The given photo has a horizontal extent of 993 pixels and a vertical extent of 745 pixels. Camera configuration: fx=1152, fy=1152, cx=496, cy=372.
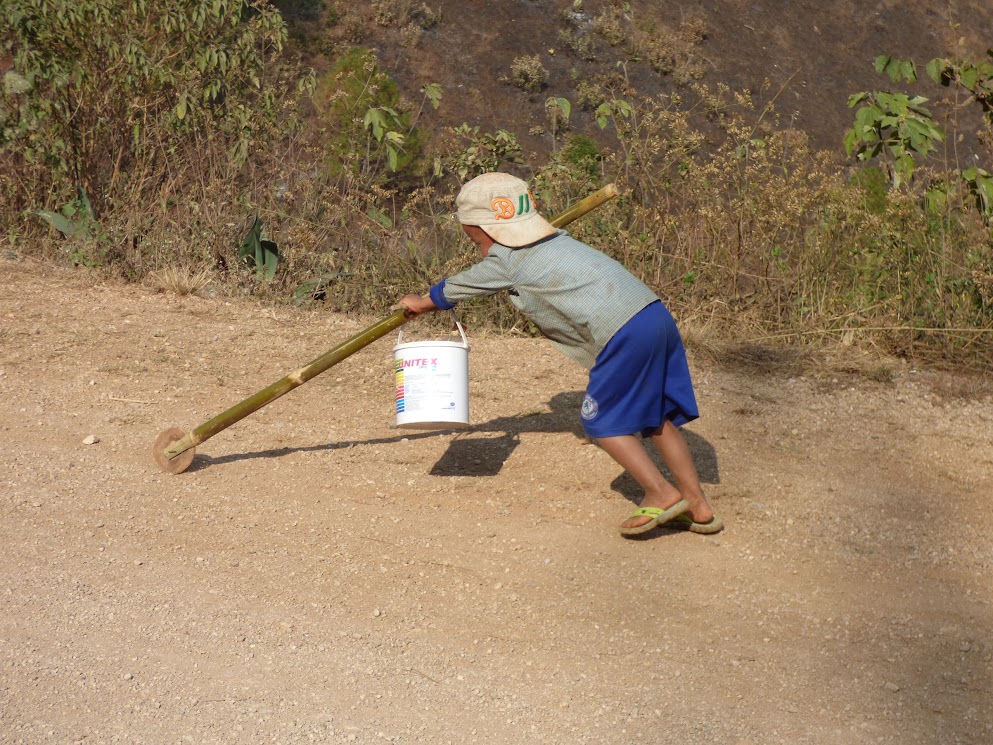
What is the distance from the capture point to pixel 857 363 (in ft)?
17.8

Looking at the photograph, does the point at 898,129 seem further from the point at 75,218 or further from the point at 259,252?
the point at 75,218

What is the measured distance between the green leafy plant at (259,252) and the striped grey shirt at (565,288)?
2.85m

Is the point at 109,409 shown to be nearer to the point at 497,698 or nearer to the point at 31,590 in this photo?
the point at 31,590

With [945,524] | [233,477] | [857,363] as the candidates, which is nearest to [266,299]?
[233,477]

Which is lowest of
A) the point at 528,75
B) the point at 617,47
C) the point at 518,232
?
the point at 518,232

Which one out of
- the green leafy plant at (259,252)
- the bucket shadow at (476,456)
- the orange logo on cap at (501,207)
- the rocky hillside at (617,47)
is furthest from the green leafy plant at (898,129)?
the rocky hillside at (617,47)

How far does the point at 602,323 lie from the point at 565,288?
0.16 m

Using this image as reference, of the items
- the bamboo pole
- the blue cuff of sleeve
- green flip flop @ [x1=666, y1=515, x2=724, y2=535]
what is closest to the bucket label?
the bamboo pole

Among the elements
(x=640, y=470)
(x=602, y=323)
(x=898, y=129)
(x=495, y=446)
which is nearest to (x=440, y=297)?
(x=602, y=323)

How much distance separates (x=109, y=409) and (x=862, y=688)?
10.3 feet

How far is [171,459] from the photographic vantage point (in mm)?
4055

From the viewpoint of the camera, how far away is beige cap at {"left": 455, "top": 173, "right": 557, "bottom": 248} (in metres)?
3.55

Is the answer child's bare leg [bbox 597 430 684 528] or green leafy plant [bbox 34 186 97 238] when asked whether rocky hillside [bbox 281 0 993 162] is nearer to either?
green leafy plant [bbox 34 186 97 238]

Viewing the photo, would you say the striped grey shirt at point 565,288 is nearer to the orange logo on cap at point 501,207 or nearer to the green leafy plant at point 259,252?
the orange logo on cap at point 501,207
